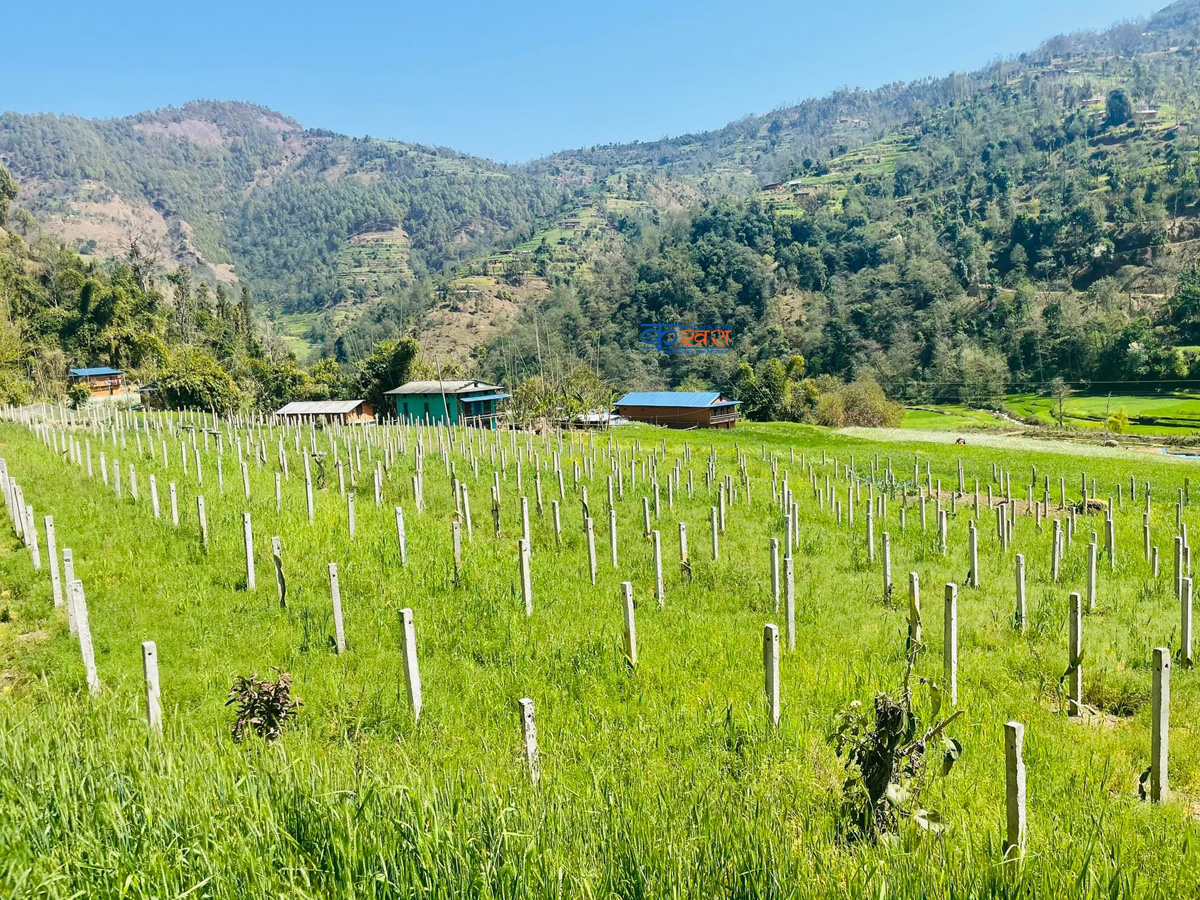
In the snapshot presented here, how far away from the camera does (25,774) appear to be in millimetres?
3713

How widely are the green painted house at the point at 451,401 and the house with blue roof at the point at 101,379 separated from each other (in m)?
23.7

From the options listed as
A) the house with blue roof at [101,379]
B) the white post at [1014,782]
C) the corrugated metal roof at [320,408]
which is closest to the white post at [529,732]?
the white post at [1014,782]

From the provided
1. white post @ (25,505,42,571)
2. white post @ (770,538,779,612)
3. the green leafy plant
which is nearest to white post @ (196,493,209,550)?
white post @ (25,505,42,571)

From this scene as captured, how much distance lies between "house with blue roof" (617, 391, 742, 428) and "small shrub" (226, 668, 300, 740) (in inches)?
2183

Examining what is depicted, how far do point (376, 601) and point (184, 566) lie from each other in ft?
9.37

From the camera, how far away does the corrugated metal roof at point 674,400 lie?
60969 millimetres

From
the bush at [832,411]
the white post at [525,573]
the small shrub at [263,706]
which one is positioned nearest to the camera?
the small shrub at [263,706]

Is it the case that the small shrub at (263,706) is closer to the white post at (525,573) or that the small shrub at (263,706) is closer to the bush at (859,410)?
the white post at (525,573)

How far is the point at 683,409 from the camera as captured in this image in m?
61.4

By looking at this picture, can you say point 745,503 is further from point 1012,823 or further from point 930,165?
point 930,165

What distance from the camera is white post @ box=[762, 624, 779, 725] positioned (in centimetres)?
577

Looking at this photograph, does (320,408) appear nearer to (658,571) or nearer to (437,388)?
(437,388)

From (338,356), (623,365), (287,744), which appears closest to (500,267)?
(338,356)

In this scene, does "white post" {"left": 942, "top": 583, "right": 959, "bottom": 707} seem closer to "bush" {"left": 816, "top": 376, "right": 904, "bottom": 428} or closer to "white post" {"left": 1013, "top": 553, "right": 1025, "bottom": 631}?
"white post" {"left": 1013, "top": 553, "right": 1025, "bottom": 631}
